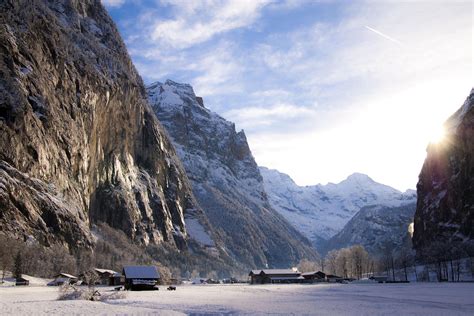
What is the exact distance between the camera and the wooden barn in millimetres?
104875

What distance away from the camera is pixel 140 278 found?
106312 millimetres

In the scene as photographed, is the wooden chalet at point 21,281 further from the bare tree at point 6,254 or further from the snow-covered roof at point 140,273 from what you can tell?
the snow-covered roof at point 140,273

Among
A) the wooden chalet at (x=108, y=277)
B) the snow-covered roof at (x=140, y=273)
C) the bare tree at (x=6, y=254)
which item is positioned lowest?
the wooden chalet at (x=108, y=277)

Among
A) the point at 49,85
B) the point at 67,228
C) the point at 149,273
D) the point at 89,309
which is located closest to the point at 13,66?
the point at 49,85

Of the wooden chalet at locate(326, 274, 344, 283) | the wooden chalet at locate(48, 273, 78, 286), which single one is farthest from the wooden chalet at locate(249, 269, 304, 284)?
the wooden chalet at locate(48, 273, 78, 286)

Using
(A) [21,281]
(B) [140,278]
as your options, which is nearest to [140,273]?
(B) [140,278]

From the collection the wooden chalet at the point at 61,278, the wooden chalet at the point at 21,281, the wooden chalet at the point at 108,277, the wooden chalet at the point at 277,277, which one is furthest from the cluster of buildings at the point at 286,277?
the wooden chalet at the point at 21,281

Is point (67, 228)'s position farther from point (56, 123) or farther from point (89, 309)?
point (89, 309)

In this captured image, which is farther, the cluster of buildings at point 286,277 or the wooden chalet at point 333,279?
the cluster of buildings at point 286,277

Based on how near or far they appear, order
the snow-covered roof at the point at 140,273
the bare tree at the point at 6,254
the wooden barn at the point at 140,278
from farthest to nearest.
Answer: the bare tree at the point at 6,254 < the snow-covered roof at the point at 140,273 < the wooden barn at the point at 140,278

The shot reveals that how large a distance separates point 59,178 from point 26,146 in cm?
2054

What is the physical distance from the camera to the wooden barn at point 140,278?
344ft

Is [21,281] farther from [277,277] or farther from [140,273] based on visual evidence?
[277,277]

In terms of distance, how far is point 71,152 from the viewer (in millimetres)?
198750
